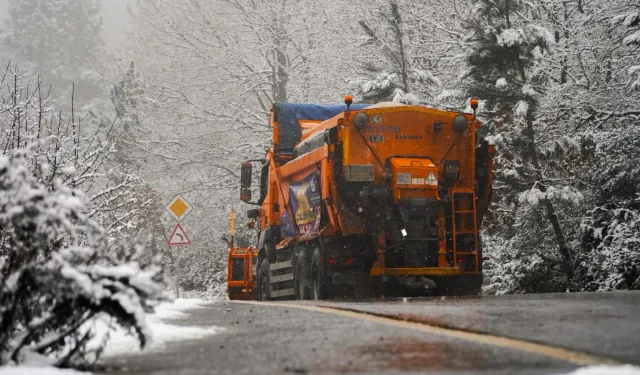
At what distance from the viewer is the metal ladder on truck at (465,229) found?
1479 centimetres

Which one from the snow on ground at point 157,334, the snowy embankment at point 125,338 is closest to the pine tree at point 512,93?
the snowy embankment at point 125,338

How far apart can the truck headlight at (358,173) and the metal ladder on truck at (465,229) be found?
139 centimetres

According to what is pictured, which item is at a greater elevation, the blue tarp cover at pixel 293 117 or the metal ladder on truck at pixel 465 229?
the blue tarp cover at pixel 293 117

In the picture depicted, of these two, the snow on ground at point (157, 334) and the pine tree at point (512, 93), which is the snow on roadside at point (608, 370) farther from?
the pine tree at point (512, 93)

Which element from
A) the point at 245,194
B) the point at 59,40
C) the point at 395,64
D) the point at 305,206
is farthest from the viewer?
the point at 59,40

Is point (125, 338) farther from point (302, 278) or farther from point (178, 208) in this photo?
point (178, 208)

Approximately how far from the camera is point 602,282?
56.1ft

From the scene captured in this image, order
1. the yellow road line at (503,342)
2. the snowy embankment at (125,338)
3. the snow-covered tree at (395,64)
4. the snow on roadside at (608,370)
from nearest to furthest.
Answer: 1. the snow on roadside at (608,370)
2. the snowy embankment at (125,338)
3. the yellow road line at (503,342)
4. the snow-covered tree at (395,64)

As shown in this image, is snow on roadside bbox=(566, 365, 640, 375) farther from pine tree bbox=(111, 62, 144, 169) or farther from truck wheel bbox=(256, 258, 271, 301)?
pine tree bbox=(111, 62, 144, 169)

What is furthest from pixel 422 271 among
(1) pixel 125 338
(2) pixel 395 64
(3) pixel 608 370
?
(2) pixel 395 64

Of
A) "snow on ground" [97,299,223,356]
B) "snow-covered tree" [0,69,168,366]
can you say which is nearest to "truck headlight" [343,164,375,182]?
"snow on ground" [97,299,223,356]

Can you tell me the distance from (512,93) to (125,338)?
14.6 m

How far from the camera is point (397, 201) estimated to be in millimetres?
14203

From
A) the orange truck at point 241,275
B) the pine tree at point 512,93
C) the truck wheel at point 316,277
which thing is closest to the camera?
the truck wheel at point 316,277
